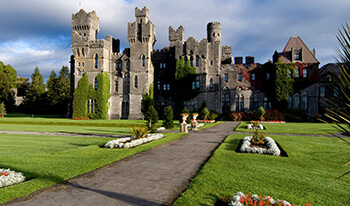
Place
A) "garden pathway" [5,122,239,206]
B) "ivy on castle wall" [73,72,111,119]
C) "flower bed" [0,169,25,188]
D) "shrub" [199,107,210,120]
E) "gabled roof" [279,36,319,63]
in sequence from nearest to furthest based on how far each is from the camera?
1. "garden pathway" [5,122,239,206]
2. "flower bed" [0,169,25,188]
3. "shrub" [199,107,210,120]
4. "gabled roof" [279,36,319,63]
5. "ivy on castle wall" [73,72,111,119]

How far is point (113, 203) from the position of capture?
555cm

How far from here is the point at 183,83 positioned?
143 feet

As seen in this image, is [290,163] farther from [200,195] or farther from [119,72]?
[119,72]

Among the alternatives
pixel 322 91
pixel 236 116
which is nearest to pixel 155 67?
pixel 236 116

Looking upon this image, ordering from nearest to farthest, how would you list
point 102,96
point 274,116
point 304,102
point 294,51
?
1. point 274,116
2. point 304,102
3. point 294,51
4. point 102,96

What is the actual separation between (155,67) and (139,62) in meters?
3.71

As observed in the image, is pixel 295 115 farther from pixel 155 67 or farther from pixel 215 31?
pixel 155 67

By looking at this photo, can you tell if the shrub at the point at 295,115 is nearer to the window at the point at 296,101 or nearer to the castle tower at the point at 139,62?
the window at the point at 296,101

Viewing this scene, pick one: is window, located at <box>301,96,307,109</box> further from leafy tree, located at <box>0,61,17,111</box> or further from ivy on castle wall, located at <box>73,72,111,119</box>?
leafy tree, located at <box>0,61,17,111</box>

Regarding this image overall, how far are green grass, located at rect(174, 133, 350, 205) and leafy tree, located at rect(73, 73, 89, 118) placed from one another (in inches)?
1583

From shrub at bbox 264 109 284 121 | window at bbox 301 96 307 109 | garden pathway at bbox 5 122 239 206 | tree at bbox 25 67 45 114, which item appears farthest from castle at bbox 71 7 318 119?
garden pathway at bbox 5 122 239 206

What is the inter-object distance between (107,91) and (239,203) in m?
45.1

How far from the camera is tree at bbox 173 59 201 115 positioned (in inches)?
1708

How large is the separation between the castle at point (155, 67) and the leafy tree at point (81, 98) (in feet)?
5.04
